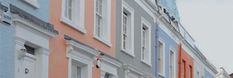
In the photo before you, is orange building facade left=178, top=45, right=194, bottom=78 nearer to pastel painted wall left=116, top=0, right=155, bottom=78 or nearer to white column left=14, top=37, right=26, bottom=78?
pastel painted wall left=116, top=0, right=155, bottom=78

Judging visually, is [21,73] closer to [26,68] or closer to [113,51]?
[26,68]

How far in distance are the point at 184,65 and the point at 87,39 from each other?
16744 mm

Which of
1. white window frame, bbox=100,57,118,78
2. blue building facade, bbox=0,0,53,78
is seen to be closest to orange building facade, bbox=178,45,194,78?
white window frame, bbox=100,57,118,78

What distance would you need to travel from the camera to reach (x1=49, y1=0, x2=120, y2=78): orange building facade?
16.5 metres

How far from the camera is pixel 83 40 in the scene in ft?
59.9

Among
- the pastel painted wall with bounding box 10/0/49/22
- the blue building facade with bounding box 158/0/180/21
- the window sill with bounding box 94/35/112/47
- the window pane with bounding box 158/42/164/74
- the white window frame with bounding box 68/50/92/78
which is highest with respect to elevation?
the blue building facade with bounding box 158/0/180/21

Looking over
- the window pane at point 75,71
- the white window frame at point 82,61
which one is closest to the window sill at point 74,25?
the white window frame at point 82,61

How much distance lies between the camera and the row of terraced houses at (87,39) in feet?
46.5

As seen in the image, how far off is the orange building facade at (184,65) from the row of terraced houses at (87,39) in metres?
1.18

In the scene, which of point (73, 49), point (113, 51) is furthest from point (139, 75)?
point (73, 49)

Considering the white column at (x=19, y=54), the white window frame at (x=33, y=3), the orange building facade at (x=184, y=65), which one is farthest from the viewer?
the orange building facade at (x=184, y=65)

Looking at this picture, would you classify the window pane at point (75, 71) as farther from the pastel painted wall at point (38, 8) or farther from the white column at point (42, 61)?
the pastel painted wall at point (38, 8)

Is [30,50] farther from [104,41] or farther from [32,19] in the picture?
[104,41]

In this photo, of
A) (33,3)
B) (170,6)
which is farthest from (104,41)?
(170,6)
